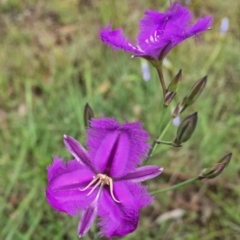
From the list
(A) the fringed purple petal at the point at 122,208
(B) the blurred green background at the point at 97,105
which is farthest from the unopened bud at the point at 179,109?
(B) the blurred green background at the point at 97,105

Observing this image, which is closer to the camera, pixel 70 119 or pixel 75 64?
pixel 70 119

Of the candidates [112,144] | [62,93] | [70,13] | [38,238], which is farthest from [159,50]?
[70,13]

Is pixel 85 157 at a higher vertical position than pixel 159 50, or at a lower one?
lower

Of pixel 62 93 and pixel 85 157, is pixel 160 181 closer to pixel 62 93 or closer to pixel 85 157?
pixel 62 93

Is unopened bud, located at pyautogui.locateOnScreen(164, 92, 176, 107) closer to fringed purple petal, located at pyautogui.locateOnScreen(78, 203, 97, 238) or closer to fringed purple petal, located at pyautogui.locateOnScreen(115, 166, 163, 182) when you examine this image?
fringed purple petal, located at pyautogui.locateOnScreen(115, 166, 163, 182)

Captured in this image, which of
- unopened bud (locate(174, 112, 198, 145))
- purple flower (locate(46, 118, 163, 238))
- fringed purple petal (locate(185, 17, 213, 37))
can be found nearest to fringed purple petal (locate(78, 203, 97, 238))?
purple flower (locate(46, 118, 163, 238))

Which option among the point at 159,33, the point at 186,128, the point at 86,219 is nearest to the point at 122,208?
the point at 86,219
